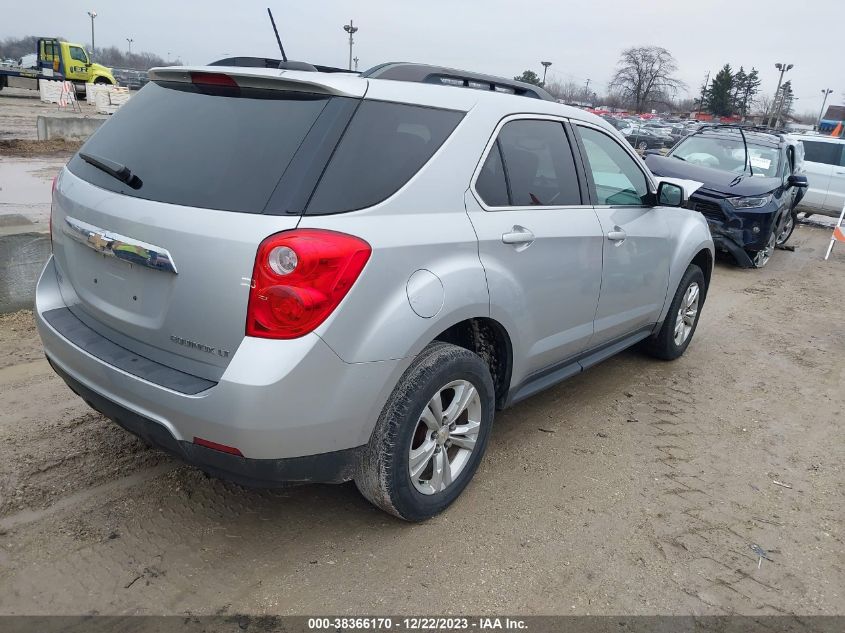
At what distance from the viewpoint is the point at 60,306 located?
114 inches

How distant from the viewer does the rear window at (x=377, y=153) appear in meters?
2.37

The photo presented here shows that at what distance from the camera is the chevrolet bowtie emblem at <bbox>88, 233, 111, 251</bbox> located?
2518 millimetres

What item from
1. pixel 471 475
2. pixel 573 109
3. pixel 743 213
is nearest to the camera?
pixel 471 475

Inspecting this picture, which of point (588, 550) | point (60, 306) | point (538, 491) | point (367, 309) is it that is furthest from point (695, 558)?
point (60, 306)

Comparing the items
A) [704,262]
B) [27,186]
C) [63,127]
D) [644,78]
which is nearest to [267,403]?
[704,262]

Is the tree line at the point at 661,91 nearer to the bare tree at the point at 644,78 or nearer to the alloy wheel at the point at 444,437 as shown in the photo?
the bare tree at the point at 644,78

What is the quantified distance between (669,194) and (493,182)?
1855mm

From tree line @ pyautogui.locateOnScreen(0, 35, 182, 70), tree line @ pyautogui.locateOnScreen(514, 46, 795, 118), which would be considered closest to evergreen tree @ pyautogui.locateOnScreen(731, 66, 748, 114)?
tree line @ pyautogui.locateOnScreen(514, 46, 795, 118)

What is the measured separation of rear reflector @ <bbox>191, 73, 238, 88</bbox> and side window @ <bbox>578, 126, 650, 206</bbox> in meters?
2.04

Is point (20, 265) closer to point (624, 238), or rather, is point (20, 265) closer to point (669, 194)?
point (624, 238)

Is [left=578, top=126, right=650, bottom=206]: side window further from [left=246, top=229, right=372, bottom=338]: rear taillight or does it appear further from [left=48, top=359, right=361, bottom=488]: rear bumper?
[left=48, top=359, right=361, bottom=488]: rear bumper

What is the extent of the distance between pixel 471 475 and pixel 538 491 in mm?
397

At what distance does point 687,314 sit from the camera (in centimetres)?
527

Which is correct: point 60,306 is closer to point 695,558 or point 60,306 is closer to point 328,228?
point 328,228
